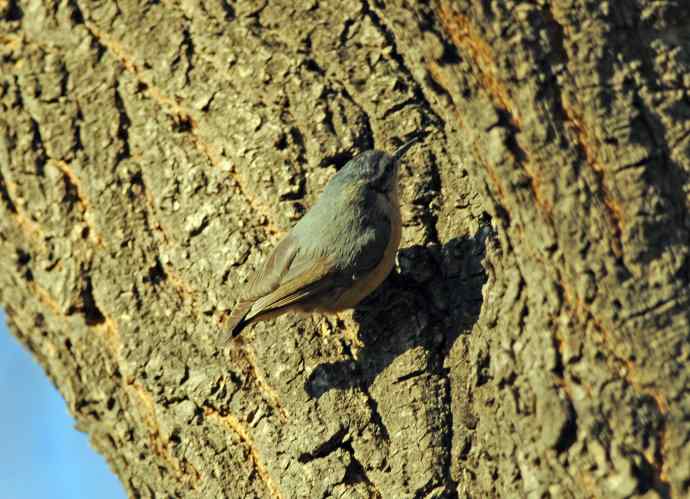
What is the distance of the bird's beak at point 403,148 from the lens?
11.5 ft

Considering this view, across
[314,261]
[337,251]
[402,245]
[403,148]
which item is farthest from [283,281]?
[403,148]

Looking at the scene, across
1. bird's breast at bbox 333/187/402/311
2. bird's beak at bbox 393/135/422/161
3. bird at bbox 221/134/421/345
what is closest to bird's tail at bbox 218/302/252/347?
bird at bbox 221/134/421/345

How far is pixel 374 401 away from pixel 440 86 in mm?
1123

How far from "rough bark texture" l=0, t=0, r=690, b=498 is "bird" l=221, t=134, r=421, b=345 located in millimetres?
61

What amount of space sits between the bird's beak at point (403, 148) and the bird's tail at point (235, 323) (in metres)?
0.77

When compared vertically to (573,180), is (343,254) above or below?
above

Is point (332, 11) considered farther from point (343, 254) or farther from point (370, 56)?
point (343, 254)

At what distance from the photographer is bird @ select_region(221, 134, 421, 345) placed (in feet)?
11.3

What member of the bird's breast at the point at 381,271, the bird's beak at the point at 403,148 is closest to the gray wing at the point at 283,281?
the bird's breast at the point at 381,271

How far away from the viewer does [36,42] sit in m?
3.99

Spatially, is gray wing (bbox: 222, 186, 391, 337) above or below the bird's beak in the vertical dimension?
below

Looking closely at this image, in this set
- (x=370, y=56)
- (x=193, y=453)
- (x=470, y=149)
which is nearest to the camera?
(x=470, y=149)

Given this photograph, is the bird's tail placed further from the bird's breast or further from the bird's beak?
the bird's beak

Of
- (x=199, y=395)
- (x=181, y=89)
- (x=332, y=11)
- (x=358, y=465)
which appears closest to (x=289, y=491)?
(x=358, y=465)
